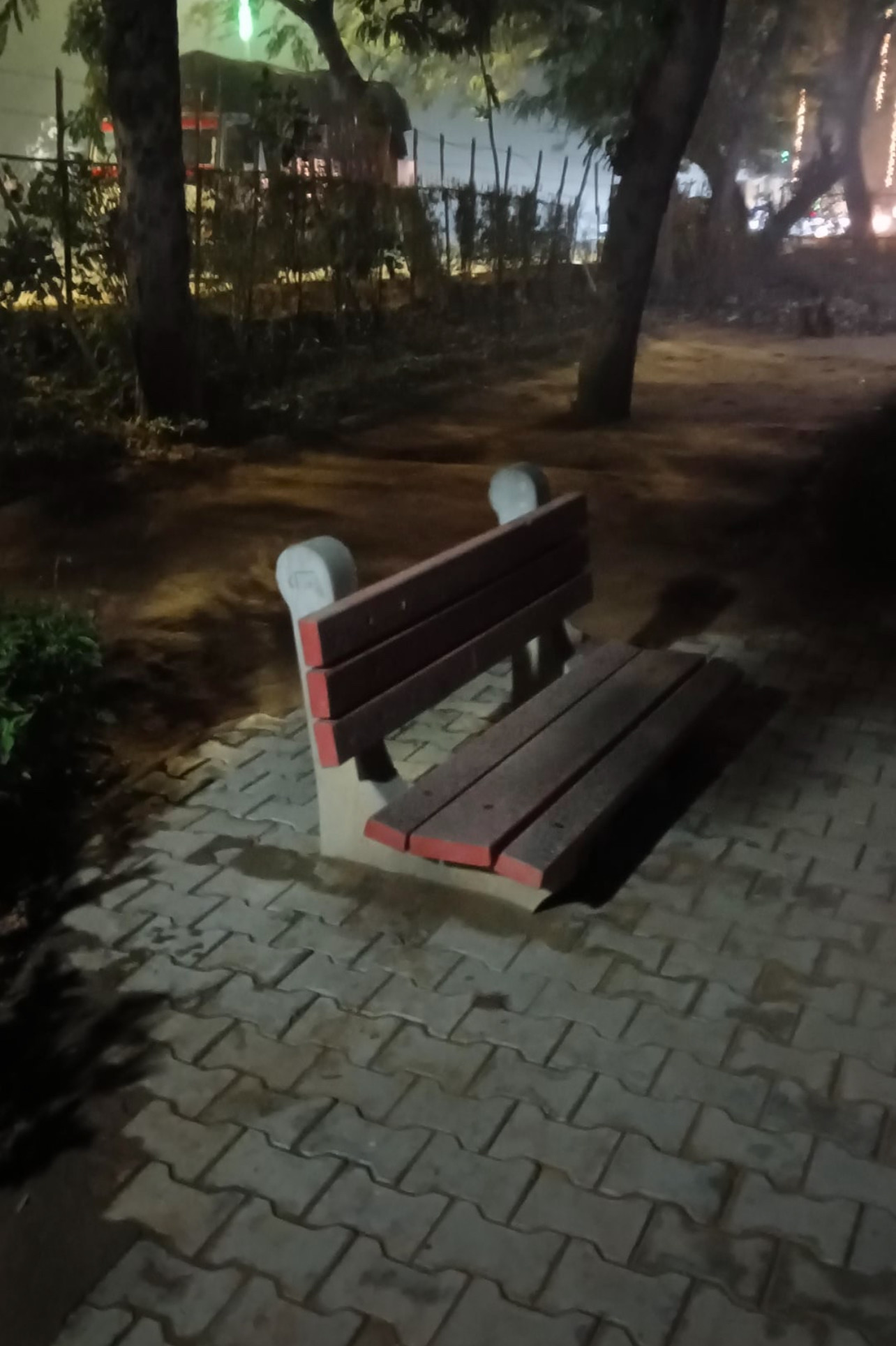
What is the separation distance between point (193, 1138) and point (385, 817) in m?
1.00

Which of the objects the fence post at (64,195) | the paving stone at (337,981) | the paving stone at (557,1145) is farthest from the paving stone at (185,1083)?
the fence post at (64,195)

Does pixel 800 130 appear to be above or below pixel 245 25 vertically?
below

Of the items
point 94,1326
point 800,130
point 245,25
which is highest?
point 245,25

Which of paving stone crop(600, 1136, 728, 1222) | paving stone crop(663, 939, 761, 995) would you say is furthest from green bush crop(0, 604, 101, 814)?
paving stone crop(600, 1136, 728, 1222)

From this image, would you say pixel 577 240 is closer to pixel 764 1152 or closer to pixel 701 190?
pixel 701 190

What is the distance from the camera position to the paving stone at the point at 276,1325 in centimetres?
230

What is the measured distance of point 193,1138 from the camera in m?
2.80

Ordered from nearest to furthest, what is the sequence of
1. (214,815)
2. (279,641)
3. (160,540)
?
(214,815), (279,641), (160,540)

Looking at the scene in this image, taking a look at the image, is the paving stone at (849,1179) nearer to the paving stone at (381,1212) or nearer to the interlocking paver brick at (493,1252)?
the interlocking paver brick at (493,1252)

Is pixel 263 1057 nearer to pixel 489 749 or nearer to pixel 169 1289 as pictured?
pixel 169 1289

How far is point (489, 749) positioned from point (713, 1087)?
51.4 inches

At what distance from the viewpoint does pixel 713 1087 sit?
292cm

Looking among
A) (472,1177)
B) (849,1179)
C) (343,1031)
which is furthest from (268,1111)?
(849,1179)

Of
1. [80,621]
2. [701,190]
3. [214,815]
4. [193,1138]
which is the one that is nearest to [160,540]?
[80,621]
